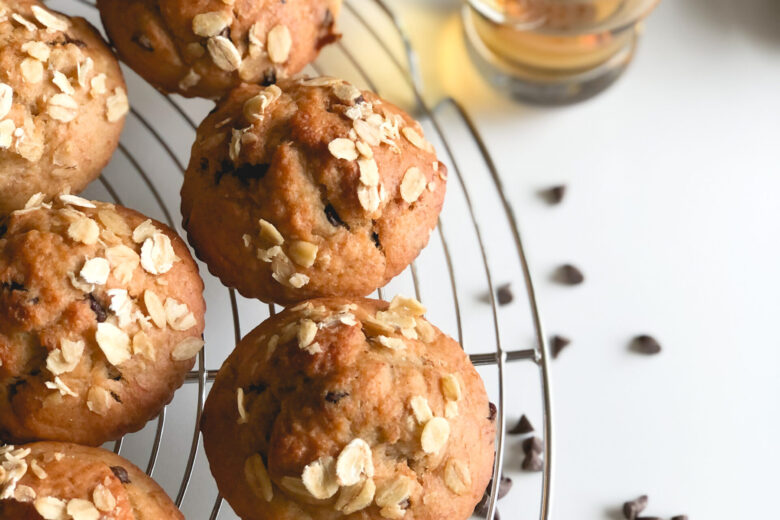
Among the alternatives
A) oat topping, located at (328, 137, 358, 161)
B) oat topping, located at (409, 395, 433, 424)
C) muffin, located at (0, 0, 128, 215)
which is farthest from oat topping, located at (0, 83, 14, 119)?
oat topping, located at (409, 395, 433, 424)

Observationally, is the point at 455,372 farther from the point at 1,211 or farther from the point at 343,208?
the point at 1,211

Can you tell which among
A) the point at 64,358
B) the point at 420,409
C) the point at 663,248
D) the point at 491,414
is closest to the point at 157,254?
the point at 64,358

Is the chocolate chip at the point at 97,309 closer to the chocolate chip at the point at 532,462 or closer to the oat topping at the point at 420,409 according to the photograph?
the oat topping at the point at 420,409

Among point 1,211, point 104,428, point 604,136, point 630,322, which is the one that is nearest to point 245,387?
point 104,428

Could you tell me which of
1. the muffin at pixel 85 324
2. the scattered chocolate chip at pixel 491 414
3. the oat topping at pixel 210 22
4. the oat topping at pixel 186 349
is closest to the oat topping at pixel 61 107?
the muffin at pixel 85 324

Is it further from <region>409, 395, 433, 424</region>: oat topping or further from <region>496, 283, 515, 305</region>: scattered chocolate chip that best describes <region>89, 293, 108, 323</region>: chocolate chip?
<region>496, 283, 515, 305</region>: scattered chocolate chip

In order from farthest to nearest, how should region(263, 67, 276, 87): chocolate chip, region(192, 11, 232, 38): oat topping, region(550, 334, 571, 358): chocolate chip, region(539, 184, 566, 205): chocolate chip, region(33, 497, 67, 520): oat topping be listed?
region(539, 184, 566, 205): chocolate chip
region(550, 334, 571, 358): chocolate chip
region(263, 67, 276, 87): chocolate chip
region(192, 11, 232, 38): oat topping
region(33, 497, 67, 520): oat topping
